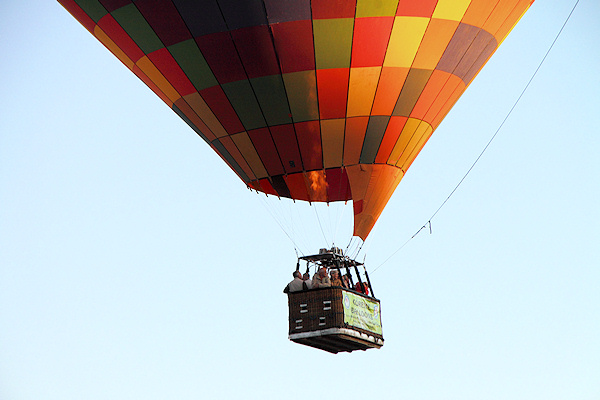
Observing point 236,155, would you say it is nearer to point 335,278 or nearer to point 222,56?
point 222,56

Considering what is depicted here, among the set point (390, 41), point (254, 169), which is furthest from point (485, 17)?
point (254, 169)

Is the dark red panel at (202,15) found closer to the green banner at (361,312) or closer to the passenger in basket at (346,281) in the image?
the passenger in basket at (346,281)

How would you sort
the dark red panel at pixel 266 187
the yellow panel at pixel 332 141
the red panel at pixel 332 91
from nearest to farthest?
the red panel at pixel 332 91 < the yellow panel at pixel 332 141 < the dark red panel at pixel 266 187

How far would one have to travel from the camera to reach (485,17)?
11539 mm

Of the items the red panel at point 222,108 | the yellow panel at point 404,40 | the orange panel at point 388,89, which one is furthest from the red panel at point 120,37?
the yellow panel at point 404,40

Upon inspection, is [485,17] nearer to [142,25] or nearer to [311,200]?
[311,200]

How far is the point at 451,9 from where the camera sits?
1119cm

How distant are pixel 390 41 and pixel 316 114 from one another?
114 centimetres

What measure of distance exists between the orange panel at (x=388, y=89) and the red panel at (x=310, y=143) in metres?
0.68

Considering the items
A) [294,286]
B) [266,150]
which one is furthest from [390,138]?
[294,286]

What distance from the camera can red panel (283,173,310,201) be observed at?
11.7m

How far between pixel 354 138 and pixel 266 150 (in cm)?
101

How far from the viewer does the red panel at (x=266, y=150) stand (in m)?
11.6

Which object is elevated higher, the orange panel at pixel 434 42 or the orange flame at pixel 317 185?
the orange panel at pixel 434 42
